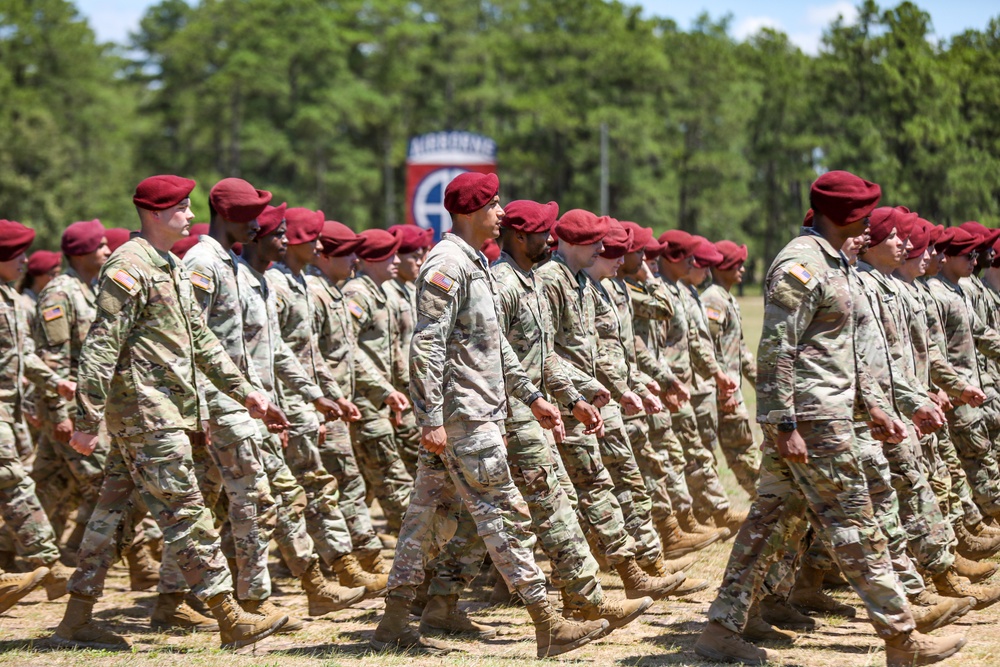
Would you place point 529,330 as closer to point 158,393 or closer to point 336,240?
point 158,393

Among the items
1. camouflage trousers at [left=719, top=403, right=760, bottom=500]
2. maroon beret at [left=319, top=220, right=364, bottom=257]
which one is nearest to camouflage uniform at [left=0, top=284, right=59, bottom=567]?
maroon beret at [left=319, top=220, right=364, bottom=257]

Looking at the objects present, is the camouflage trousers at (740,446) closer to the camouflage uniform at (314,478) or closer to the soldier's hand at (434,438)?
the camouflage uniform at (314,478)

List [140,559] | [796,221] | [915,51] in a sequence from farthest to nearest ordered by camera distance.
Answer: [796,221] → [915,51] → [140,559]

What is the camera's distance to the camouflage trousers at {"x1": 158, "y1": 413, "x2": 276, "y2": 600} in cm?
662

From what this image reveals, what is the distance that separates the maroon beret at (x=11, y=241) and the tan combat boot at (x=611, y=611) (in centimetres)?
469

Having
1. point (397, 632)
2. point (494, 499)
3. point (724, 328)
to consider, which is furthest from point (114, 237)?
point (724, 328)

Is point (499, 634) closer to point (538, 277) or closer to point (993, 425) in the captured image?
point (538, 277)

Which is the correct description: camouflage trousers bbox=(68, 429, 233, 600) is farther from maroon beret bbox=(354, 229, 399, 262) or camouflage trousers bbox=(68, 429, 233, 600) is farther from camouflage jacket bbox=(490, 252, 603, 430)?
maroon beret bbox=(354, 229, 399, 262)

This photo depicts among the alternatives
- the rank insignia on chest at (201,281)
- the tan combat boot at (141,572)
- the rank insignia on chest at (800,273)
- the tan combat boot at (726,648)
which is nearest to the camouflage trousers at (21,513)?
the tan combat boot at (141,572)

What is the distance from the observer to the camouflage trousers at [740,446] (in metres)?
10.6

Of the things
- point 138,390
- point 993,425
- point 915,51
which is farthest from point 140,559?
point 915,51

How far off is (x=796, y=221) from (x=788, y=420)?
181ft

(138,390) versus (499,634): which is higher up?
(138,390)

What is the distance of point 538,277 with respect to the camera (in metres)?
7.56
